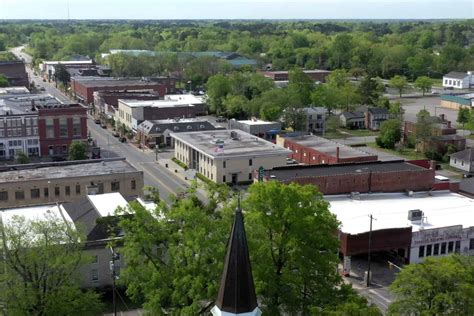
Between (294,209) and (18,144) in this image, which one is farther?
(18,144)

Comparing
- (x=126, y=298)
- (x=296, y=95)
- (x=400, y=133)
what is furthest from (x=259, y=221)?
(x=296, y=95)

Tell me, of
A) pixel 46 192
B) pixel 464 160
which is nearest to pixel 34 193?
pixel 46 192

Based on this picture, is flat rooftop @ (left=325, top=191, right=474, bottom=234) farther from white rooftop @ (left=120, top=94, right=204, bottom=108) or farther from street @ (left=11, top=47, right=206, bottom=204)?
white rooftop @ (left=120, top=94, right=204, bottom=108)

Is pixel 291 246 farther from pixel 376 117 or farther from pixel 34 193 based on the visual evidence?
pixel 376 117

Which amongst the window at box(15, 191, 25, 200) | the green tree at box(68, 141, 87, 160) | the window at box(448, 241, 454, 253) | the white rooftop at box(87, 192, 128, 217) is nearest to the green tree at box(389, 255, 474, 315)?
the window at box(448, 241, 454, 253)

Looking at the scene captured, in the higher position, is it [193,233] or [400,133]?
[193,233]

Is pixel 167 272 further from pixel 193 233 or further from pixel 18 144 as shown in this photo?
pixel 18 144
